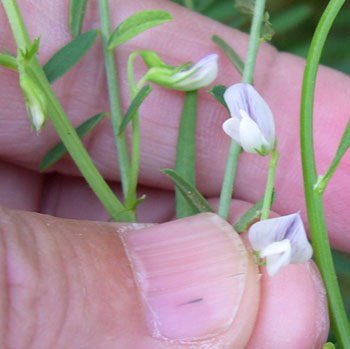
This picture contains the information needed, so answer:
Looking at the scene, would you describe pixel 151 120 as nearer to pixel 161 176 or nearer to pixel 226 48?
pixel 161 176

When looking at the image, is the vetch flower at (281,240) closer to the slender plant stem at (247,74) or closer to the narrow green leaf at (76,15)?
the slender plant stem at (247,74)

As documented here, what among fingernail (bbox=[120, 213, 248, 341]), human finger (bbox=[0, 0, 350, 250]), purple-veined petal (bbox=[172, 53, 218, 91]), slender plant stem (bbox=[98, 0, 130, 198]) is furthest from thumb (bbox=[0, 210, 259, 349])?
human finger (bbox=[0, 0, 350, 250])

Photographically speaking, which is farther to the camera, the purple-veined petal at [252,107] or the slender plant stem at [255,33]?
the slender plant stem at [255,33]

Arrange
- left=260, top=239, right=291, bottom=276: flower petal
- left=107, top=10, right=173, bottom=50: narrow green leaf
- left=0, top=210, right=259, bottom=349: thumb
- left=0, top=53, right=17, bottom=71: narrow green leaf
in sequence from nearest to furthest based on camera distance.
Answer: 1. left=260, top=239, right=291, bottom=276: flower petal
2. left=0, top=210, right=259, bottom=349: thumb
3. left=0, top=53, right=17, bottom=71: narrow green leaf
4. left=107, top=10, right=173, bottom=50: narrow green leaf

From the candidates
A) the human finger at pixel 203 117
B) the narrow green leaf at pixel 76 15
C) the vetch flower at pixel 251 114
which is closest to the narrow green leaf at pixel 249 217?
the vetch flower at pixel 251 114

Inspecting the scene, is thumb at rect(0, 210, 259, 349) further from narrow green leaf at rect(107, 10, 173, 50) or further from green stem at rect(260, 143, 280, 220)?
narrow green leaf at rect(107, 10, 173, 50)

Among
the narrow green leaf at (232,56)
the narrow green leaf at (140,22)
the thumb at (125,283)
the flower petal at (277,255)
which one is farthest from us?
the narrow green leaf at (232,56)
